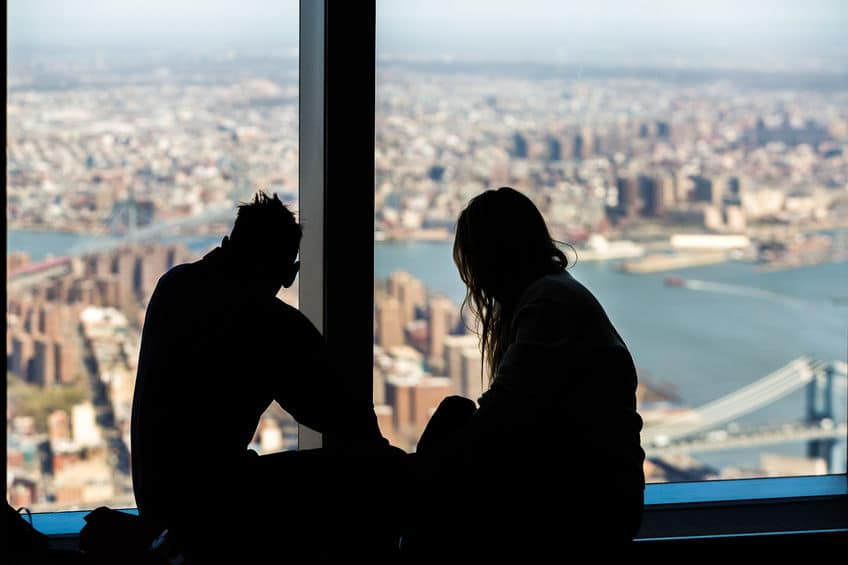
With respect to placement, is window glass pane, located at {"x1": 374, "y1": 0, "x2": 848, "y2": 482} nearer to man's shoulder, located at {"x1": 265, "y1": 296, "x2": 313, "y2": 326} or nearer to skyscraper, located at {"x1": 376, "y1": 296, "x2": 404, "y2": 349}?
skyscraper, located at {"x1": 376, "y1": 296, "x2": 404, "y2": 349}

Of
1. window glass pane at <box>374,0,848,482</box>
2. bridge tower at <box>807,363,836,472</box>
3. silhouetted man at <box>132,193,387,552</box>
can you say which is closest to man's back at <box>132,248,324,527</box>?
silhouetted man at <box>132,193,387,552</box>

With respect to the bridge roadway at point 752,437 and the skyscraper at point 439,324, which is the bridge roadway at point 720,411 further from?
the skyscraper at point 439,324

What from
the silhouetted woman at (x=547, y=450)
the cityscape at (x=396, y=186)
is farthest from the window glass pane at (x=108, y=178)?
the silhouetted woman at (x=547, y=450)

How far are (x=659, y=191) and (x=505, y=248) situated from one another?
3.06 ft

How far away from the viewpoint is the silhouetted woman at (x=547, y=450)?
166 centimetres

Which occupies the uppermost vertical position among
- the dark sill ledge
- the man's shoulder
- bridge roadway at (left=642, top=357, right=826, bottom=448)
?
the man's shoulder

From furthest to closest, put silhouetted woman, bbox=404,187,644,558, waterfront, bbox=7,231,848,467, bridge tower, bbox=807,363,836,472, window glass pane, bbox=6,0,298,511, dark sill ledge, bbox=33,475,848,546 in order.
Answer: bridge tower, bbox=807,363,836,472
waterfront, bbox=7,231,848,467
dark sill ledge, bbox=33,475,848,546
window glass pane, bbox=6,0,298,511
silhouetted woman, bbox=404,187,644,558

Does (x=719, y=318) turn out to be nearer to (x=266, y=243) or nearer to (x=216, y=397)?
(x=266, y=243)

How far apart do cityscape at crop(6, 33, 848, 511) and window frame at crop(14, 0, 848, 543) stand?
0.06 metres

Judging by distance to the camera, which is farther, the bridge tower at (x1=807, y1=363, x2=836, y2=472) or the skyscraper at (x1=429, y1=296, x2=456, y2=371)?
the bridge tower at (x1=807, y1=363, x2=836, y2=472)

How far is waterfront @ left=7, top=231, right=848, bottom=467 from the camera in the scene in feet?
8.50

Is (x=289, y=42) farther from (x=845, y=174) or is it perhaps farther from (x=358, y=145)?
(x=845, y=174)

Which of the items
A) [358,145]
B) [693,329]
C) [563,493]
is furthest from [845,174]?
[563,493]

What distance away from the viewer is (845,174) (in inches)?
107
